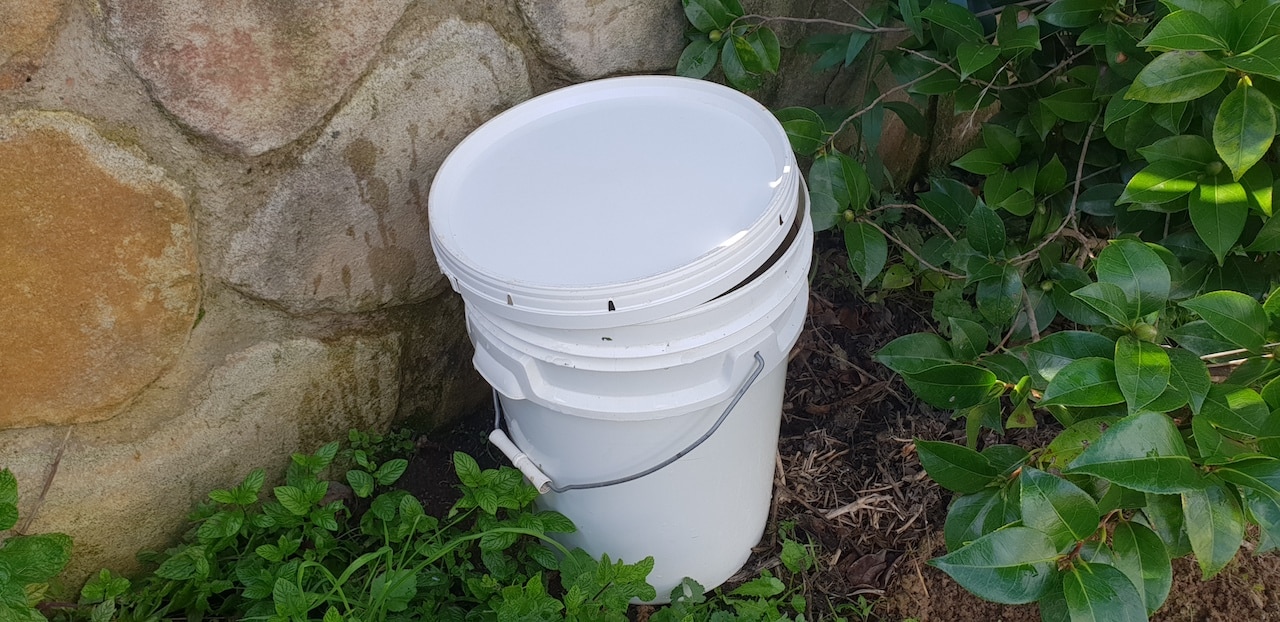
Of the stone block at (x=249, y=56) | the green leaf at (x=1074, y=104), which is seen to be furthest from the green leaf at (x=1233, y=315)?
the stone block at (x=249, y=56)

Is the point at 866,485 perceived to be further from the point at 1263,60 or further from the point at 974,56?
the point at 1263,60

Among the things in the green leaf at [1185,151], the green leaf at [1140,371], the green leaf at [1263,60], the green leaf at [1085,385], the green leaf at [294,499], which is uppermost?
the green leaf at [1263,60]

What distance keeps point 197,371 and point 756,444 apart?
0.84m

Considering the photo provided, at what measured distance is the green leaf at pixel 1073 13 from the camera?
110cm

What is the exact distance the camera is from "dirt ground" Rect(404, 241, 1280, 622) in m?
1.38

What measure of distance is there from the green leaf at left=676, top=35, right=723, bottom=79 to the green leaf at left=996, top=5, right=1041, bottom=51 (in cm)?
43

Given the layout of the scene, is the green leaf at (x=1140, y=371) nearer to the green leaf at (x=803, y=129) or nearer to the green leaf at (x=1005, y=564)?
the green leaf at (x=1005, y=564)

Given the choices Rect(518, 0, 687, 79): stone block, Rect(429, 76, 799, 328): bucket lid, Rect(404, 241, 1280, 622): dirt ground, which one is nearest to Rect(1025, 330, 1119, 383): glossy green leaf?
Rect(429, 76, 799, 328): bucket lid

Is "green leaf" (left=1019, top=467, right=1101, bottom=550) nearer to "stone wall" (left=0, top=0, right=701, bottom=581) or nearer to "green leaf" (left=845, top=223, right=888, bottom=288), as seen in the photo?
"green leaf" (left=845, top=223, right=888, bottom=288)

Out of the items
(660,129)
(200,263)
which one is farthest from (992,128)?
(200,263)

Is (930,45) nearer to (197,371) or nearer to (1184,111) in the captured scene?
(1184,111)

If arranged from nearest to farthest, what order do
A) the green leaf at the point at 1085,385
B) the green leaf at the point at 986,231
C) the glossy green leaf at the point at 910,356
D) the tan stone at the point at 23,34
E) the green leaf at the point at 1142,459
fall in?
the green leaf at the point at 1142,459 → the green leaf at the point at 1085,385 → the tan stone at the point at 23,34 → the glossy green leaf at the point at 910,356 → the green leaf at the point at 986,231

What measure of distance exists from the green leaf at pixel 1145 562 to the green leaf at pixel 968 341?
0.29 m

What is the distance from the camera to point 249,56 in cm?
106
